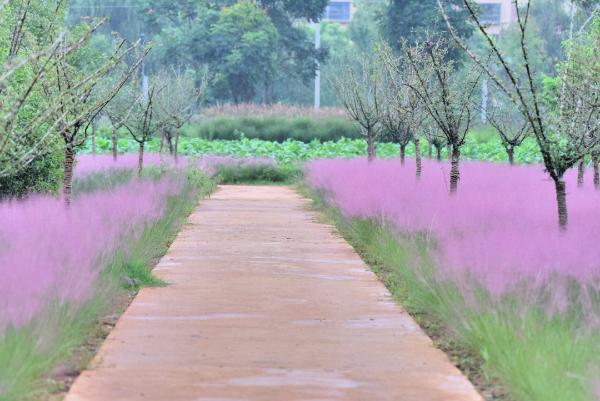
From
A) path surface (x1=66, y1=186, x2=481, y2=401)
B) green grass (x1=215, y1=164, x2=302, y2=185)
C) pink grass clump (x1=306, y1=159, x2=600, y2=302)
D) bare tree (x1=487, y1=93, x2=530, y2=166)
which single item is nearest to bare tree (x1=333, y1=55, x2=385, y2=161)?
bare tree (x1=487, y1=93, x2=530, y2=166)

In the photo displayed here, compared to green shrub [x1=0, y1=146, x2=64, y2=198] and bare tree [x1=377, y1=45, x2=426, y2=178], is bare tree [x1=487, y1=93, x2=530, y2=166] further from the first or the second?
green shrub [x1=0, y1=146, x2=64, y2=198]

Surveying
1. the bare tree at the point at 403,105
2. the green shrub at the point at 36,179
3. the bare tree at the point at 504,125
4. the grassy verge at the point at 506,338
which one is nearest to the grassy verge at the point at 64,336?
the grassy verge at the point at 506,338

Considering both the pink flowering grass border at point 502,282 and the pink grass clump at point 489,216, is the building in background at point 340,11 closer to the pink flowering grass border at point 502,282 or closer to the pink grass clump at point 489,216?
the pink grass clump at point 489,216

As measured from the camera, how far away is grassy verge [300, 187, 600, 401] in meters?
6.72

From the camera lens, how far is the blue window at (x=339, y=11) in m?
118

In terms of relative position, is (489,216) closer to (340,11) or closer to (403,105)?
(403,105)

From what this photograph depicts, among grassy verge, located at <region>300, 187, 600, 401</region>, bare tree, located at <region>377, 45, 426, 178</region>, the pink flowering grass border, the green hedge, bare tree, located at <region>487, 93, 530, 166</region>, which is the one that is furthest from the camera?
the green hedge

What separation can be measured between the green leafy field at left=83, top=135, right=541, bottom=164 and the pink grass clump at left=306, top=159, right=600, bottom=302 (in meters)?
17.5

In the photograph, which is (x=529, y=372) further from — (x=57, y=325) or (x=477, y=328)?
(x=57, y=325)

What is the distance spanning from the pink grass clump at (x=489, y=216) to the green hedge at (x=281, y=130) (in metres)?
27.1

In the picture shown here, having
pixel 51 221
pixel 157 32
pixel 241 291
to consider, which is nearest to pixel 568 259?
pixel 241 291

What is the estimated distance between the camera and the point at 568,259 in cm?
937

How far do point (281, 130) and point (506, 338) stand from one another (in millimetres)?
46629

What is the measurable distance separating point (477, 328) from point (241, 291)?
13.0 ft
